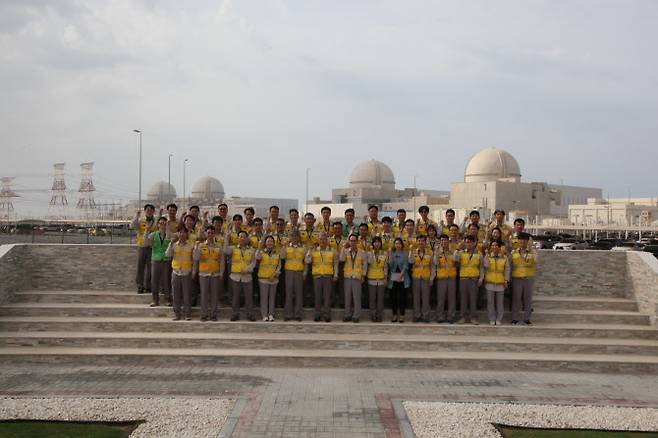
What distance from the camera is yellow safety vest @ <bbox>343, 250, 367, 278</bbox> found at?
9.21 m

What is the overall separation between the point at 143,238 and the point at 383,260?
4.18 m

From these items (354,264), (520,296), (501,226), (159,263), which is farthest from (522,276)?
(159,263)

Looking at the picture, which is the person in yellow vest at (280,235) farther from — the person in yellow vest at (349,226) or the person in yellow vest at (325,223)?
the person in yellow vest at (349,226)

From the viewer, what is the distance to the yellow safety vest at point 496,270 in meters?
9.16

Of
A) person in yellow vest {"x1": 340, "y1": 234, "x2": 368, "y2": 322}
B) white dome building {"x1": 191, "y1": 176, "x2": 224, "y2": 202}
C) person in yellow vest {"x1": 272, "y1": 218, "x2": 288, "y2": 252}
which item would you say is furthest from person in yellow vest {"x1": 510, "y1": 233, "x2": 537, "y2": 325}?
white dome building {"x1": 191, "y1": 176, "x2": 224, "y2": 202}

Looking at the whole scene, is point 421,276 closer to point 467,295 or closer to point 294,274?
point 467,295

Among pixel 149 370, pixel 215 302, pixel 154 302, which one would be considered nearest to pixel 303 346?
Answer: pixel 215 302

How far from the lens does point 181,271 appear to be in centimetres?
921

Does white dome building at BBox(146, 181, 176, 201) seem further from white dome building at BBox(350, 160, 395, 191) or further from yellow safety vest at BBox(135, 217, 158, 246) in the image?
yellow safety vest at BBox(135, 217, 158, 246)

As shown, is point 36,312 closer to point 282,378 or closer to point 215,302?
point 215,302

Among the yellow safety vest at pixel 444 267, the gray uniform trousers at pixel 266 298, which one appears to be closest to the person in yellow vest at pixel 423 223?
the yellow safety vest at pixel 444 267

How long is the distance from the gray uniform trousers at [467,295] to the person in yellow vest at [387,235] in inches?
49.8

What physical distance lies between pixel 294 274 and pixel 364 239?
1270mm

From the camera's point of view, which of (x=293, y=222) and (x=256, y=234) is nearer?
(x=256, y=234)
